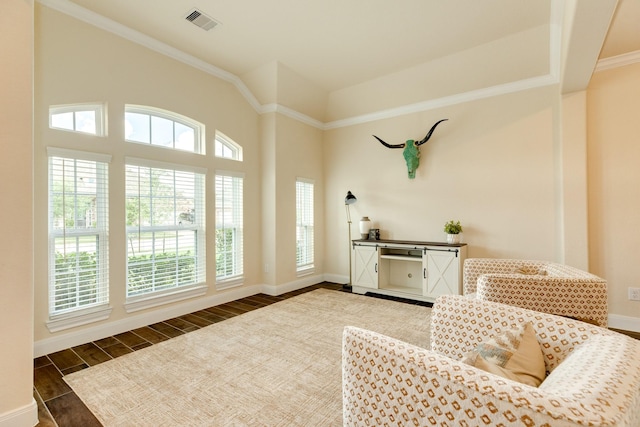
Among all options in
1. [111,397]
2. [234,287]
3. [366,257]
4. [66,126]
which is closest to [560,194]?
[366,257]

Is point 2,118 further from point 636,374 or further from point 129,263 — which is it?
point 636,374

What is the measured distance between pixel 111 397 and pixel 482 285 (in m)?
2.87

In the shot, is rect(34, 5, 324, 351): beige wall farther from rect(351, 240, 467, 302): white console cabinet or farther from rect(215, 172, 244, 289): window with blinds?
rect(351, 240, 467, 302): white console cabinet

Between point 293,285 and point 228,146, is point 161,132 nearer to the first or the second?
point 228,146

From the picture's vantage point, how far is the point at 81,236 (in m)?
2.99

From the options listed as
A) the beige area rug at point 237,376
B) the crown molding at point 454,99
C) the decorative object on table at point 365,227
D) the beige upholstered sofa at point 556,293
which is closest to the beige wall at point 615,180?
the crown molding at point 454,99

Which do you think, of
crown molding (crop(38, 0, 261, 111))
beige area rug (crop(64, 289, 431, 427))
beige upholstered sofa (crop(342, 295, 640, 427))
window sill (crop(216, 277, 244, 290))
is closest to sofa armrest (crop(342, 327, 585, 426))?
beige upholstered sofa (crop(342, 295, 640, 427))

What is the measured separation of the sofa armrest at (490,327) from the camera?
1295mm

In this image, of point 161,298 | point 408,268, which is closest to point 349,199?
point 408,268

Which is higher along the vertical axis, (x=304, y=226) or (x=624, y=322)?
(x=304, y=226)

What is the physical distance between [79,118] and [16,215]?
1.69 metres

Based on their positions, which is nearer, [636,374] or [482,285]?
[636,374]

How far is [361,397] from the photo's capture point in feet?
4.05

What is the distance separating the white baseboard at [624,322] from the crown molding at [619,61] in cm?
281
